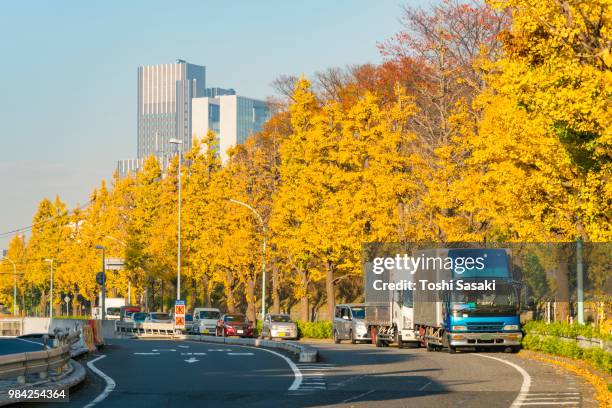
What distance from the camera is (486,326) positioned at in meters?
36.4

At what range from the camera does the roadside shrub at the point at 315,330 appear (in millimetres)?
56469

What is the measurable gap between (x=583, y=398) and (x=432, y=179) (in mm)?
30265

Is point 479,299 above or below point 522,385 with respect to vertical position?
above

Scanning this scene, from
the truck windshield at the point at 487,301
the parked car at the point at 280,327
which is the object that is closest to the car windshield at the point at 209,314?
the parked car at the point at 280,327

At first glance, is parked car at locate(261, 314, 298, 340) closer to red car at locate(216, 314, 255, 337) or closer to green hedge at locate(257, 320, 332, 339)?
green hedge at locate(257, 320, 332, 339)

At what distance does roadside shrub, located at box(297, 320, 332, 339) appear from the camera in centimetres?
5647

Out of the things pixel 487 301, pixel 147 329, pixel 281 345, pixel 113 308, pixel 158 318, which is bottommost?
pixel 147 329

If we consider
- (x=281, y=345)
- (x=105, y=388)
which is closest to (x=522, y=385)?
(x=105, y=388)

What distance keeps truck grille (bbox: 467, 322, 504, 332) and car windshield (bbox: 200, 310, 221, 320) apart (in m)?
34.2

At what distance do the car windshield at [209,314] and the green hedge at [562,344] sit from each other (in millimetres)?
33701

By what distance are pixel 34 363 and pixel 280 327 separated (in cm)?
3759

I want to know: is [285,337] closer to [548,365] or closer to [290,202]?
[290,202]

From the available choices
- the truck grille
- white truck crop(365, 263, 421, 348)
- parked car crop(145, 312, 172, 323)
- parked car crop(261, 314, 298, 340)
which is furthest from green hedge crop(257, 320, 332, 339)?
the truck grille

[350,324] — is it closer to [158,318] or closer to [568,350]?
[568,350]
